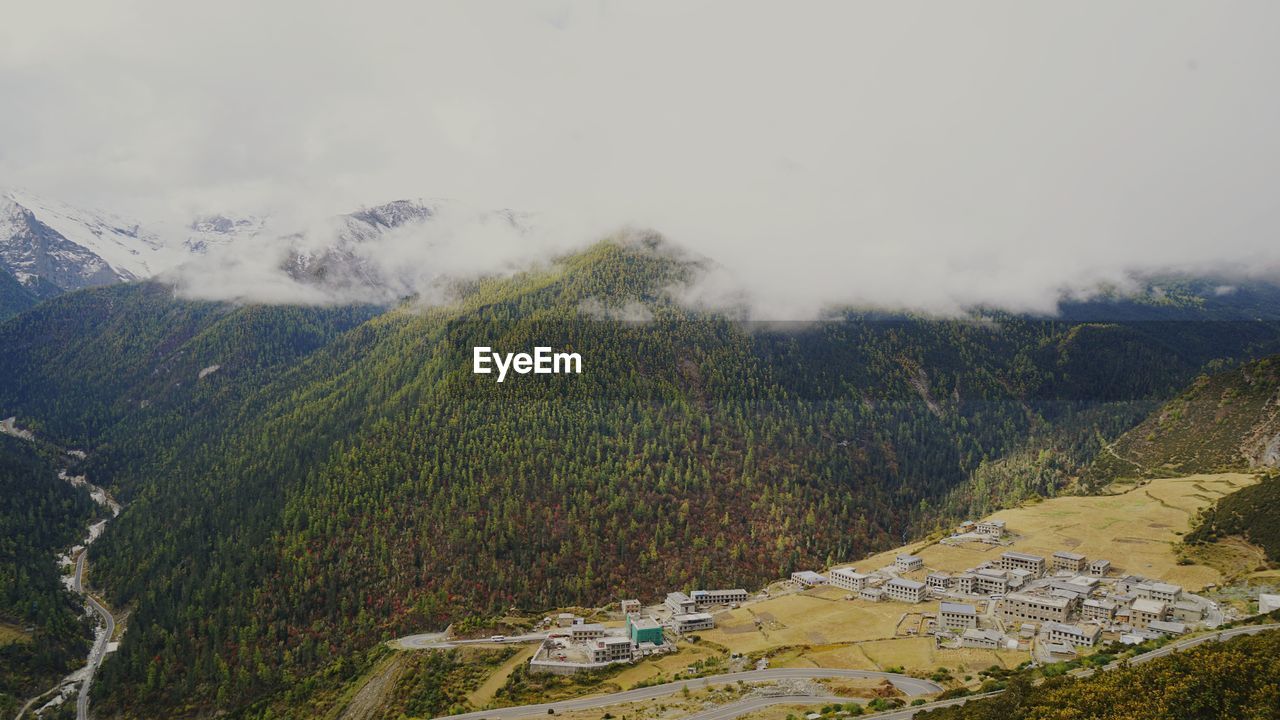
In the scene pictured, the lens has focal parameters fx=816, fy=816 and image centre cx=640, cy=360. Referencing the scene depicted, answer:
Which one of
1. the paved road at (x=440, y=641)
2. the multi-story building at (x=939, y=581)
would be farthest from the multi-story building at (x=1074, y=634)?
the paved road at (x=440, y=641)

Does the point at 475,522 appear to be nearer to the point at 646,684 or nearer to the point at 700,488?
the point at 700,488

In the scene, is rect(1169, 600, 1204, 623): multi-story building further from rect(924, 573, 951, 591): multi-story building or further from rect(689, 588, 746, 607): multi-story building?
rect(689, 588, 746, 607): multi-story building

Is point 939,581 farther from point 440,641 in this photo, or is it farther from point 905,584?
point 440,641

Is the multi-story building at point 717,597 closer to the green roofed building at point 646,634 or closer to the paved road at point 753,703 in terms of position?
the green roofed building at point 646,634

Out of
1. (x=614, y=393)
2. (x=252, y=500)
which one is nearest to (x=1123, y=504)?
(x=614, y=393)

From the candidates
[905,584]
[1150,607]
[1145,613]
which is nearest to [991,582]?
[905,584]

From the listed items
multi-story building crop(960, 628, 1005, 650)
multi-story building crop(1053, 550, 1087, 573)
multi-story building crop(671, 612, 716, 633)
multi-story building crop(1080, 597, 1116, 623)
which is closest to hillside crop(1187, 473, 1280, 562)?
multi-story building crop(1053, 550, 1087, 573)
